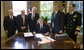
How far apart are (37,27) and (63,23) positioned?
0.68 metres

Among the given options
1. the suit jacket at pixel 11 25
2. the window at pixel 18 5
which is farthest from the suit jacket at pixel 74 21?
the window at pixel 18 5

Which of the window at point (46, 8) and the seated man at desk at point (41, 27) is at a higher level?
the window at point (46, 8)

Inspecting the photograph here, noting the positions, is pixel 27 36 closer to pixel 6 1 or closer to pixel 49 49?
pixel 49 49

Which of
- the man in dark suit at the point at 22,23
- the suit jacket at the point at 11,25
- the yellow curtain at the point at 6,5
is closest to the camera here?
the man in dark suit at the point at 22,23

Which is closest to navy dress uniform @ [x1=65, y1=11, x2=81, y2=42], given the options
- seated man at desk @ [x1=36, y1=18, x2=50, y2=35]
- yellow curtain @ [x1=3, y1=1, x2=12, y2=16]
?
seated man at desk @ [x1=36, y1=18, x2=50, y2=35]

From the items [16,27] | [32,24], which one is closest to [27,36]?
[32,24]

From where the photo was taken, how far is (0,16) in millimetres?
4508

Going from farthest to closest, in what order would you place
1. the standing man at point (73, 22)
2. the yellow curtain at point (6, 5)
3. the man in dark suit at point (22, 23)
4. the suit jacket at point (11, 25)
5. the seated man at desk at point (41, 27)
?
the yellow curtain at point (6, 5), the suit jacket at point (11, 25), the man in dark suit at point (22, 23), the seated man at desk at point (41, 27), the standing man at point (73, 22)

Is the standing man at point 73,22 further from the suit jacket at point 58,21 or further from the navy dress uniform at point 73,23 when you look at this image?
the suit jacket at point 58,21

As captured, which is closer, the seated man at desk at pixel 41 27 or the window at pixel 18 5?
the seated man at desk at pixel 41 27

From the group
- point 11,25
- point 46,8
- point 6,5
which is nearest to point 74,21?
point 11,25

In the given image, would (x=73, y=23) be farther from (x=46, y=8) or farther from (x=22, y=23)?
(x=46, y=8)

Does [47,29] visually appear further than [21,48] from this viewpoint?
Yes

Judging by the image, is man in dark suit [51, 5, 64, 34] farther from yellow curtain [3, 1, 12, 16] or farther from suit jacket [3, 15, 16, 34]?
yellow curtain [3, 1, 12, 16]
